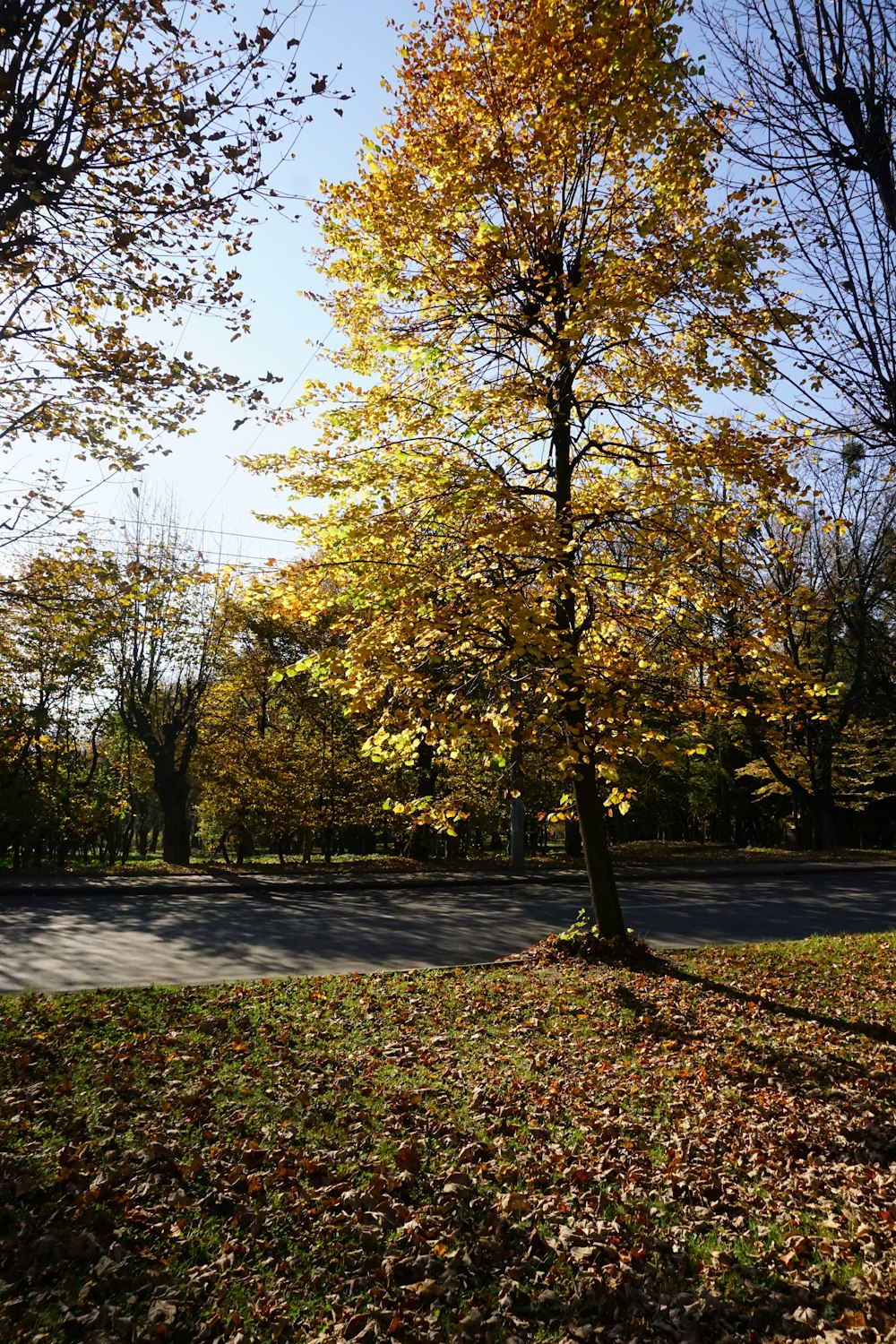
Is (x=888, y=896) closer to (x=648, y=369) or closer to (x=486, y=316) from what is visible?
(x=648, y=369)

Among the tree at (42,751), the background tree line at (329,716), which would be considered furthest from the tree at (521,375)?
the tree at (42,751)

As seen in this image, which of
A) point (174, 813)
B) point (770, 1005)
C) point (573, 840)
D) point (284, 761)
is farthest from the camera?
point (573, 840)

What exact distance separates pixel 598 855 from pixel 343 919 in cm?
549

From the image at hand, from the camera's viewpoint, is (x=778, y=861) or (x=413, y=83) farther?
(x=778, y=861)

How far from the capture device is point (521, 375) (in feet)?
29.4

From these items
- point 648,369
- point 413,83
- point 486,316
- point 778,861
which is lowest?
point 778,861

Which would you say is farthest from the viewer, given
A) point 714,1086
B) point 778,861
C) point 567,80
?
point 778,861

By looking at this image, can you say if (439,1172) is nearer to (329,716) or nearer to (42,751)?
(329,716)

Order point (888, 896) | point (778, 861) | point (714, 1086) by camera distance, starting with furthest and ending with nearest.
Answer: point (778, 861), point (888, 896), point (714, 1086)

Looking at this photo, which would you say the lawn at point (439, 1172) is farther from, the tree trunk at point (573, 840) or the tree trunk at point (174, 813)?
the tree trunk at point (573, 840)

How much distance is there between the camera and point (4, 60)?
4.83 m

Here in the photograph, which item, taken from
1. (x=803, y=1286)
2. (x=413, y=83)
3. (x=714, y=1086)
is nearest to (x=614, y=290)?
(x=413, y=83)

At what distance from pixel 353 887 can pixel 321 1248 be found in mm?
14664

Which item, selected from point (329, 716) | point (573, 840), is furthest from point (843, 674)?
point (329, 716)
